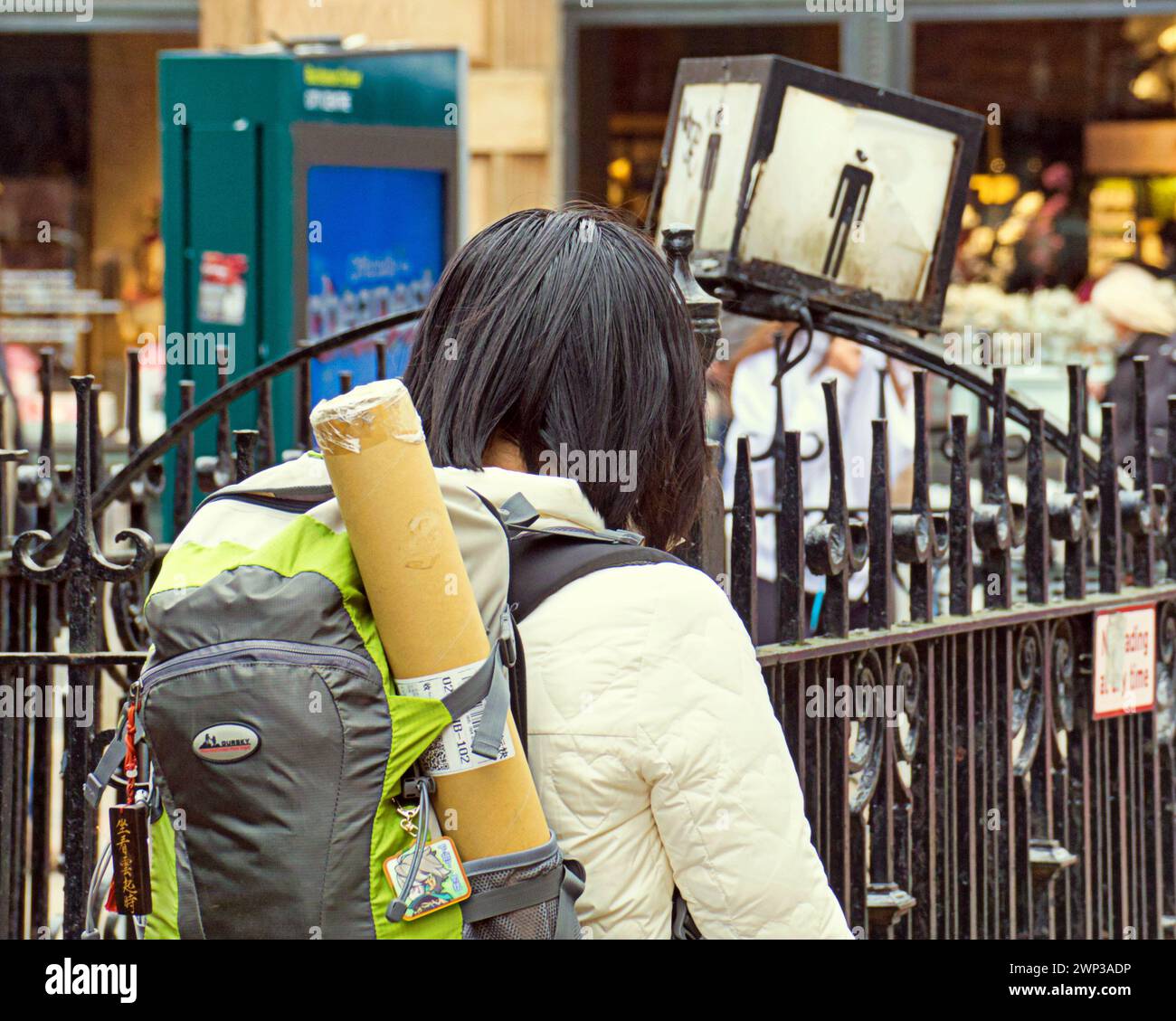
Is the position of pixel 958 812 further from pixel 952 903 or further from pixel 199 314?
pixel 199 314

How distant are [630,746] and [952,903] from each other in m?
1.52

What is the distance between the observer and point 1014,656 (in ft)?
10.3

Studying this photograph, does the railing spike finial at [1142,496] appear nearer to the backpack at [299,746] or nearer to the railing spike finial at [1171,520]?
the railing spike finial at [1171,520]

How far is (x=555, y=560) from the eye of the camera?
1762 millimetres

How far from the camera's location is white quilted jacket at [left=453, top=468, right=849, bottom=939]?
1710mm

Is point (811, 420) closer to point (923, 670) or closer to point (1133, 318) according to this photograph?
point (923, 670)

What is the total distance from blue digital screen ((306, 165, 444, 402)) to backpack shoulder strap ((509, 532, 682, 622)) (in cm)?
413

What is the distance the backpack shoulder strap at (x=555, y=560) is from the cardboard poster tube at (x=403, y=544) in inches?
4.7

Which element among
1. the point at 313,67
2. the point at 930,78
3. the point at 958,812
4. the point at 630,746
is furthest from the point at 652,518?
the point at 930,78

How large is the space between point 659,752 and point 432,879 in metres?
0.26

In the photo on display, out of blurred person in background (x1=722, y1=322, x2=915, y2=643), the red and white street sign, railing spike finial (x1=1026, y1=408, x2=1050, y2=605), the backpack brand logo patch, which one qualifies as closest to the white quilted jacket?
the backpack brand logo patch

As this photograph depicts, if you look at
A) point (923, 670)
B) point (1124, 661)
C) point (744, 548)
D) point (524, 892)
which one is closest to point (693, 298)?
point (744, 548)

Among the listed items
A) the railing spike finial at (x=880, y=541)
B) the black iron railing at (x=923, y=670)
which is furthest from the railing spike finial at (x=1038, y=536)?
the railing spike finial at (x=880, y=541)

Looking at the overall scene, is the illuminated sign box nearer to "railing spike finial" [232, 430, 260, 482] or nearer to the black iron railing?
the black iron railing
